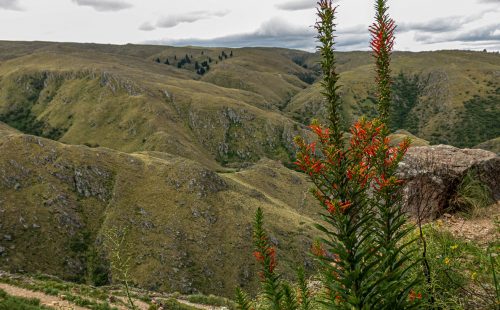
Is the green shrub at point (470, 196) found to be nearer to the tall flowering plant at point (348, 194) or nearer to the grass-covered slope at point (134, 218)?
the tall flowering plant at point (348, 194)

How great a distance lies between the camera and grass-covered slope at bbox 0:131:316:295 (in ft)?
248

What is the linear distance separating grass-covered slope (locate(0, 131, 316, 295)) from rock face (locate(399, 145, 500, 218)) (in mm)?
57480

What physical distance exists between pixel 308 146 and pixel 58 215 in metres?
91.7

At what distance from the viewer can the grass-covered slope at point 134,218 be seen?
75625 millimetres

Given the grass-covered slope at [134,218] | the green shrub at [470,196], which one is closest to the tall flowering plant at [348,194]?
the green shrub at [470,196]

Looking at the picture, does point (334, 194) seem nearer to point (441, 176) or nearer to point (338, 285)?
point (338, 285)

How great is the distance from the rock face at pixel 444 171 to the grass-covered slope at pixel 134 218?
57.5 metres

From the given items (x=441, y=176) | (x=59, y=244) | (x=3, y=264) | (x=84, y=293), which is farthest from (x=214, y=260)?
(x=441, y=176)

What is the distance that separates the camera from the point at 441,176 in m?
19.1

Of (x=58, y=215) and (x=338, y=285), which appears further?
(x=58, y=215)

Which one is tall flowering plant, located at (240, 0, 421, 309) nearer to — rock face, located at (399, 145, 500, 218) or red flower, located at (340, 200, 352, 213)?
red flower, located at (340, 200, 352, 213)

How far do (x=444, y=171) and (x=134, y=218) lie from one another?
79.3m

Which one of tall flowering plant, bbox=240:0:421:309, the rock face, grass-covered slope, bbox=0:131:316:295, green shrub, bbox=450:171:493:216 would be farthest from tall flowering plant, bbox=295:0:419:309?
grass-covered slope, bbox=0:131:316:295

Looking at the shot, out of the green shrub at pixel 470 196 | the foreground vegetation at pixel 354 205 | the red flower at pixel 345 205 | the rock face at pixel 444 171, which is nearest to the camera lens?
the red flower at pixel 345 205
